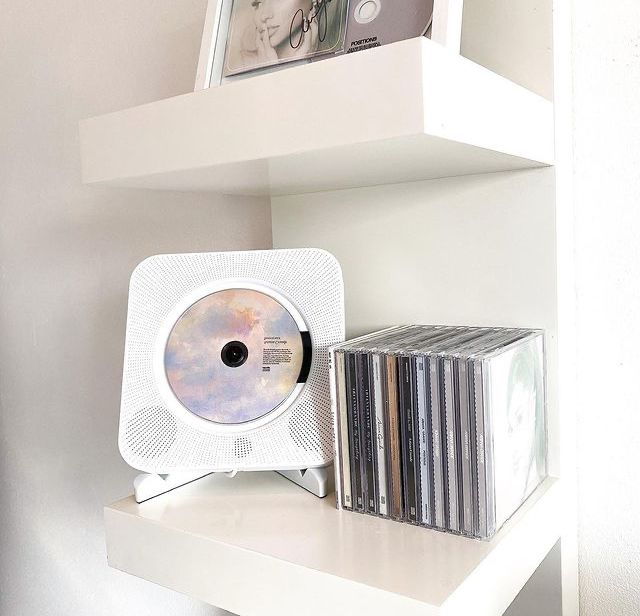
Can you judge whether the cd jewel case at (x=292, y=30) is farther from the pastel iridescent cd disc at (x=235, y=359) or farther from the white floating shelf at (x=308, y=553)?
the white floating shelf at (x=308, y=553)

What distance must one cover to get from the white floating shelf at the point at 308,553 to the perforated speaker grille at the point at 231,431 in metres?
0.06

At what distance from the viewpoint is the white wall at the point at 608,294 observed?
773 mm

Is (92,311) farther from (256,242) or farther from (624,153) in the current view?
(624,153)

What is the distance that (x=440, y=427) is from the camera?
25.4 inches

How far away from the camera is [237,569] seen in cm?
66

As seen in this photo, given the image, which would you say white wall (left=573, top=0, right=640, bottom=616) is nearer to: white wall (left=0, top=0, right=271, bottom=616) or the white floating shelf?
the white floating shelf

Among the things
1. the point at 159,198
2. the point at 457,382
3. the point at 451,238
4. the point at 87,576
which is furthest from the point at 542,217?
the point at 87,576

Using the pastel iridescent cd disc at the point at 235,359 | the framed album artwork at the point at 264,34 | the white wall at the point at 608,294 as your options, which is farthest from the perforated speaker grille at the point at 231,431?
the white wall at the point at 608,294

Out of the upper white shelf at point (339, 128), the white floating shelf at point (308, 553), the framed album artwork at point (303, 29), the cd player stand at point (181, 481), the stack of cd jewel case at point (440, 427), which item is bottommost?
the white floating shelf at point (308, 553)

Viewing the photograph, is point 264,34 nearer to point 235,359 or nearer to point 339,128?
point 339,128

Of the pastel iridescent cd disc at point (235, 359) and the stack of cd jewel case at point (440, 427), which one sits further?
the pastel iridescent cd disc at point (235, 359)

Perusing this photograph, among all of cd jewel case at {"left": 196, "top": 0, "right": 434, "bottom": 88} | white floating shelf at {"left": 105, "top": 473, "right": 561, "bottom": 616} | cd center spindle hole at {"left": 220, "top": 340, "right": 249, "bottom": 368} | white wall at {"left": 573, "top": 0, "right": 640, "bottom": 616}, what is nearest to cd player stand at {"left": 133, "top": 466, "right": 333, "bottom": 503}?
white floating shelf at {"left": 105, "top": 473, "right": 561, "bottom": 616}

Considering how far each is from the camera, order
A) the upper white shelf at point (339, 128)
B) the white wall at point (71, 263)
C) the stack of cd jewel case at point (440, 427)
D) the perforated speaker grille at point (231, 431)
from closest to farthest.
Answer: the upper white shelf at point (339, 128)
the stack of cd jewel case at point (440, 427)
the perforated speaker grille at point (231, 431)
the white wall at point (71, 263)

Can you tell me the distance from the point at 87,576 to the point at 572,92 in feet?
3.93
